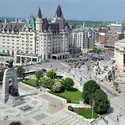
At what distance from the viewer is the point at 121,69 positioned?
344 feet

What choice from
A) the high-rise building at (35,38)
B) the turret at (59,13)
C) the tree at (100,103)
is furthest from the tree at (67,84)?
the turret at (59,13)

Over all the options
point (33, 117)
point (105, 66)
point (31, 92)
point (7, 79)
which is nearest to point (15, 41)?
point (105, 66)

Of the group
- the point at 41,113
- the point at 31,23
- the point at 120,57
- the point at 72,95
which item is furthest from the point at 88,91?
the point at 31,23

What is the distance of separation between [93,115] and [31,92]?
899 inches

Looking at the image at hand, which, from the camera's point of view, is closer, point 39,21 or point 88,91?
point 88,91

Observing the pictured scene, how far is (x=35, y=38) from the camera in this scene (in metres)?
133

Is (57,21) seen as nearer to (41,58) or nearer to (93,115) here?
(41,58)

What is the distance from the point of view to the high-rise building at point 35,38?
13050 cm

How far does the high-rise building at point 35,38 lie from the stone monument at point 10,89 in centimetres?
6696

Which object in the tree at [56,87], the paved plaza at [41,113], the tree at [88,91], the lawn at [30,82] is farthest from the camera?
the lawn at [30,82]

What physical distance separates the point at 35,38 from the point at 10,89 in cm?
7209

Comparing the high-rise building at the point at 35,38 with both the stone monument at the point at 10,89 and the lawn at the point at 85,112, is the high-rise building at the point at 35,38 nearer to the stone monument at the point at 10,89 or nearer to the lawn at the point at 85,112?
Result: the stone monument at the point at 10,89

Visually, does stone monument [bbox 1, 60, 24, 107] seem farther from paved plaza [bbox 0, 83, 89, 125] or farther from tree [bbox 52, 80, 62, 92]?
tree [bbox 52, 80, 62, 92]

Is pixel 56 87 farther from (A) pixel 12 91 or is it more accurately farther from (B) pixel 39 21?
(B) pixel 39 21
